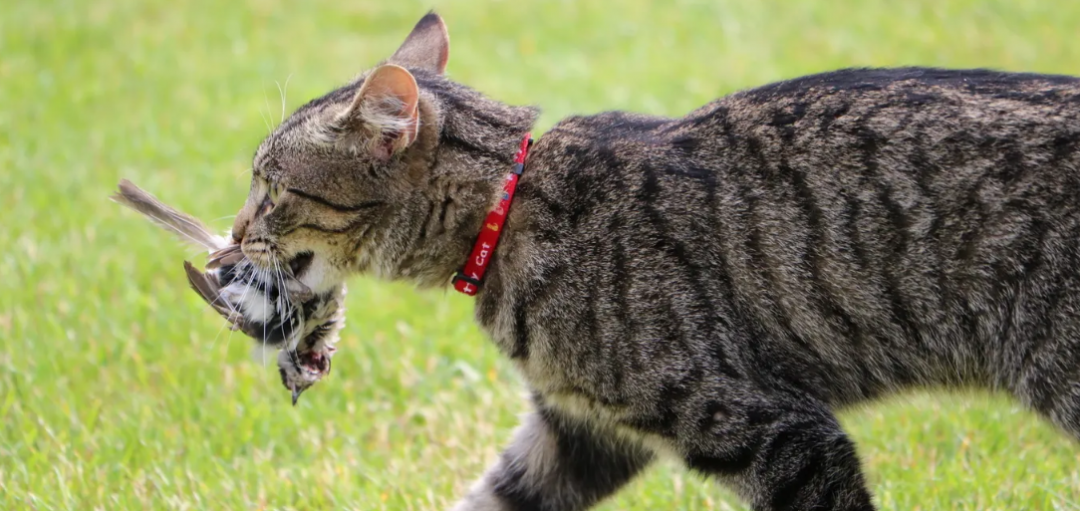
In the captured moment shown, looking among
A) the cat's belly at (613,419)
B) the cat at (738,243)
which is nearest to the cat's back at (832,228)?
the cat at (738,243)

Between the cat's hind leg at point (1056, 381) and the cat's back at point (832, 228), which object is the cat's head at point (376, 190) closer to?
the cat's back at point (832, 228)

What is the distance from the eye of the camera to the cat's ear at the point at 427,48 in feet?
13.1

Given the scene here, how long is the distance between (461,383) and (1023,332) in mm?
2476

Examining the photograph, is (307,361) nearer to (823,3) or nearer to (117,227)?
(117,227)

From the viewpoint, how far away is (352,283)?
18.9 ft

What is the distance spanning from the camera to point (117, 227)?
6.47 m

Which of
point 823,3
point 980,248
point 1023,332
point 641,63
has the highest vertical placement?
point 823,3

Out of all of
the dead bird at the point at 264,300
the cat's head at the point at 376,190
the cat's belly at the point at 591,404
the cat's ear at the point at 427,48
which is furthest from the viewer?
the cat's ear at the point at 427,48

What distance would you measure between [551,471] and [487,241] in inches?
32.6

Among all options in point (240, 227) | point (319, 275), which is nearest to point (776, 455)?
point (319, 275)

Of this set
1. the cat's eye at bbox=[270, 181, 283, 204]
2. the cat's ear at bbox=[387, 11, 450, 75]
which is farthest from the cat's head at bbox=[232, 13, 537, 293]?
the cat's ear at bbox=[387, 11, 450, 75]

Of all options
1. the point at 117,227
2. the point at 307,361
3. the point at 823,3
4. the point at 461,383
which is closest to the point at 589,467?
the point at 307,361

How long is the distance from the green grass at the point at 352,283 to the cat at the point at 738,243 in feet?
1.20

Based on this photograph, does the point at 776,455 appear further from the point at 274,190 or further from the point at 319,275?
the point at 274,190
